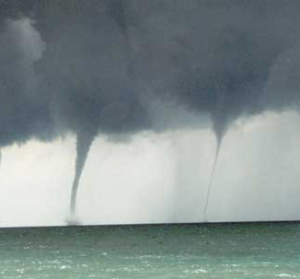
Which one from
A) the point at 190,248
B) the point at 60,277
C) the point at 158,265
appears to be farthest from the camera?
the point at 190,248

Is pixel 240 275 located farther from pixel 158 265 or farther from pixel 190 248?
pixel 190 248

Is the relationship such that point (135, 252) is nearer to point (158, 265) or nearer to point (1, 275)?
point (158, 265)

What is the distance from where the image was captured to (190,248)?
408ft

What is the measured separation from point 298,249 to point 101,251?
28553mm

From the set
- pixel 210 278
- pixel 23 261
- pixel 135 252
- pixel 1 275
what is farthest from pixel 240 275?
pixel 135 252

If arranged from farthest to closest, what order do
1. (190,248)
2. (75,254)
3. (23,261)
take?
1. (190,248)
2. (75,254)
3. (23,261)

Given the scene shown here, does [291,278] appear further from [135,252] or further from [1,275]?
[135,252]

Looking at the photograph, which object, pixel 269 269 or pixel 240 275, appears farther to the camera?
pixel 269 269

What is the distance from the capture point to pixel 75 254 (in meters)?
115

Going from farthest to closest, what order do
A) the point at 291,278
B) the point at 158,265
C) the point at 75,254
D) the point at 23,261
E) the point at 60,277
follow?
the point at 75,254 → the point at 23,261 → the point at 158,265 → the point at 60,277 → the point at 291,278

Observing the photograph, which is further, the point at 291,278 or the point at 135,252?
the point at 135,252

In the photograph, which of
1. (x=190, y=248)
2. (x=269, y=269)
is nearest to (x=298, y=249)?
(x=190, y=248)

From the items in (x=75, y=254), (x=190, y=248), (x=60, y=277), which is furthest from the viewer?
(x=190, y=248)

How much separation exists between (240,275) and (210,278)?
3.40 meters
